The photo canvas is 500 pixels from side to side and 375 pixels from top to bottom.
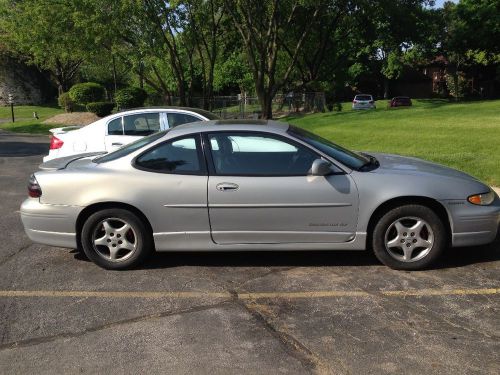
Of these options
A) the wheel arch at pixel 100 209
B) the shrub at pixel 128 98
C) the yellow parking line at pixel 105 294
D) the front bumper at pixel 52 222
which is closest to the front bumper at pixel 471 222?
the yellow parking line at pixel 105 294

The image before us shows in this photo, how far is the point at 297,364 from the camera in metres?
3.42

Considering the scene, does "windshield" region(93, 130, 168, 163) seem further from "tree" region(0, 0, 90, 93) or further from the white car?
"tree" region(0, 0, 90, 93)

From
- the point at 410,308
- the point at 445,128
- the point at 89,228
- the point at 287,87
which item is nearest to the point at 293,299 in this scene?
the point at 410,308

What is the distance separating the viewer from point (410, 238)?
16.4ft

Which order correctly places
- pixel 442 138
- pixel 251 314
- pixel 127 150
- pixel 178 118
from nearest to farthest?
pixel 251 314 → pixel 127 150 → pixel 178 118 → pixel 442 138

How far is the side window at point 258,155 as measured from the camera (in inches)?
199

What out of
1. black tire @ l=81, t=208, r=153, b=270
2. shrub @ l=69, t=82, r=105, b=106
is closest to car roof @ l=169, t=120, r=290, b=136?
black tire @ l=81, t=208, r=153, b=270

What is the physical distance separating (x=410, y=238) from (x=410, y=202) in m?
0.33

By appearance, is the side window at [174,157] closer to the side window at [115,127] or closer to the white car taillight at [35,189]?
the white car taillight at [35,189]

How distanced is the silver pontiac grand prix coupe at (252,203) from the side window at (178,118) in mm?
3718

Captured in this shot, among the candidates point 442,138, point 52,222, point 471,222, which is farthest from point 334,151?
point 442,138

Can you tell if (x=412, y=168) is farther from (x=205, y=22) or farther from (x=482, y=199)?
(x=205, y=22)

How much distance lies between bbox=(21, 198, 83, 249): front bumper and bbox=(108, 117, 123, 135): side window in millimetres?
3846

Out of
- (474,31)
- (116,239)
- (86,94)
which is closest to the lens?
(116,239)
